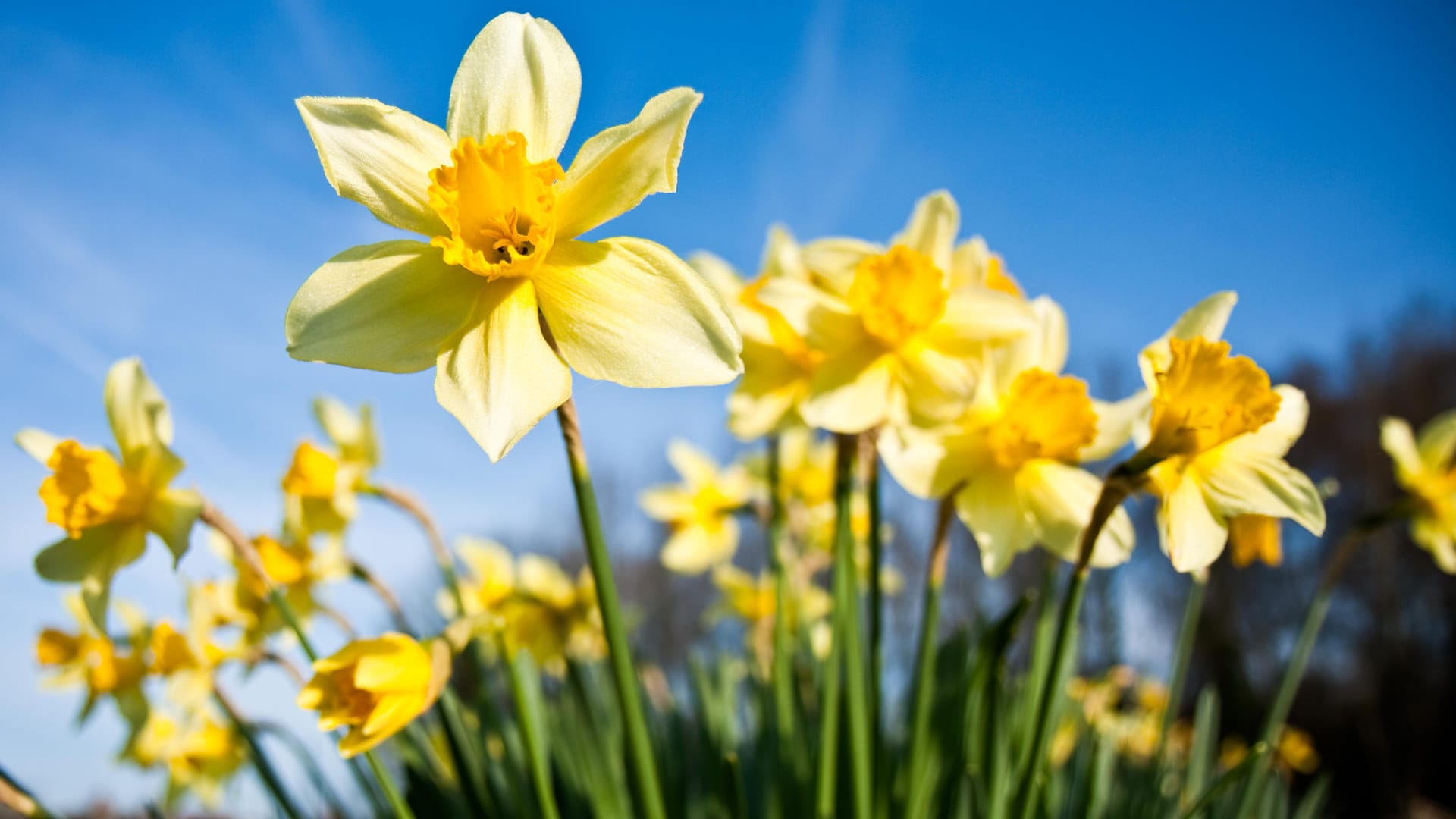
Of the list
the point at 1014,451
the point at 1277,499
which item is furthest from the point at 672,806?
the point at 1277,499

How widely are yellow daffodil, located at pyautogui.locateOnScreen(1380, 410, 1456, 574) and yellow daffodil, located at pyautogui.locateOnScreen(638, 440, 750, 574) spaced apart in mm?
1699

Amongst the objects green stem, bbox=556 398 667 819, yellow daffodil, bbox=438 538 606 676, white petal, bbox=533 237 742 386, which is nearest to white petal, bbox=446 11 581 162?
white petal, bbox=533 237 742 386

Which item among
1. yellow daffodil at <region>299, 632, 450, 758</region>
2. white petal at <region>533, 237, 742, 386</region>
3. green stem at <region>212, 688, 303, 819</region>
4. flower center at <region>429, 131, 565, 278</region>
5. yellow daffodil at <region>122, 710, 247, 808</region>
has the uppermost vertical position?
flower center at <region>429, 131, 565, 278</region>

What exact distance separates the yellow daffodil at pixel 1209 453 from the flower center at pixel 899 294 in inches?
13.3

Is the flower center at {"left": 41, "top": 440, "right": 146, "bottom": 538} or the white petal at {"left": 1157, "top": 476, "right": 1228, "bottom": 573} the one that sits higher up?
the flower center at {"left": 41, "top": 440, "right": 146, "bottom": 538}

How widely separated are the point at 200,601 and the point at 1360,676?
54.5ft

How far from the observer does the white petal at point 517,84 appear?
3.32 ft

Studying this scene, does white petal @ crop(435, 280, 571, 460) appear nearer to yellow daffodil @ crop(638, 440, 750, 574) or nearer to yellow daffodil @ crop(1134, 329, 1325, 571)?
yellow daffodil @ crop(1134, 329, 1325, 571)

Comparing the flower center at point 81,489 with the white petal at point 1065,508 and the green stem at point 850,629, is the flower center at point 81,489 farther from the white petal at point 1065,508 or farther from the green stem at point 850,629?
the white petal at point 1065,508

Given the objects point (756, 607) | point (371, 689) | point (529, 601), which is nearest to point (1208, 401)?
point (371, 689)

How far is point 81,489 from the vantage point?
1.31m

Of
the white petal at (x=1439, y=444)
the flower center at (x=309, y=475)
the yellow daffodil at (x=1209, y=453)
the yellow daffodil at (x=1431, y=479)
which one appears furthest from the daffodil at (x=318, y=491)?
the white petal at (x=1439, y=444)

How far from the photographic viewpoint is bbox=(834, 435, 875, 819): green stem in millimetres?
1359

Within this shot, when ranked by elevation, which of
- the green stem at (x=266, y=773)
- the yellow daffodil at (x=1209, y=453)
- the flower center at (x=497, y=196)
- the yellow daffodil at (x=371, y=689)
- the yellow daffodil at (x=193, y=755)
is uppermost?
the flower center at (x=497, y=196)
